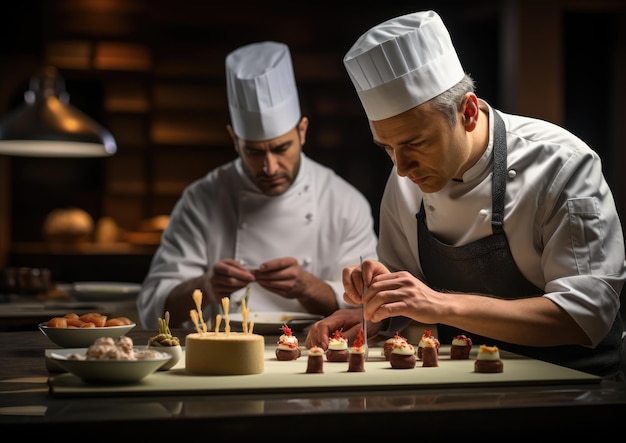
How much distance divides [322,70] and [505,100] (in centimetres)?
177

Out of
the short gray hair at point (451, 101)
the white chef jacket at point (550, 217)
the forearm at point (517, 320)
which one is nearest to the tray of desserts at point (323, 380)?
the forearm at point (517, 320)

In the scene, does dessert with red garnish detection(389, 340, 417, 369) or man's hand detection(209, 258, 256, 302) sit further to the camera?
man's hand detection(209, 258, 256, 302)

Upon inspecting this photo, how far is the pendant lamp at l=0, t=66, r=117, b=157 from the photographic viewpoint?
5027 millimetres

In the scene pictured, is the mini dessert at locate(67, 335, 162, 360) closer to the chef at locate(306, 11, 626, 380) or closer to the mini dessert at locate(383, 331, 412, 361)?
the mini dessert at locate(383, 331, 412, 361)

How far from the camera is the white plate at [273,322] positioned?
254cm

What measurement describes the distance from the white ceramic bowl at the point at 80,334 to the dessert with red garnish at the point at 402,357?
581 millimetres

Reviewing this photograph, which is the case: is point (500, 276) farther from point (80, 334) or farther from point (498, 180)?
point (80, 334)

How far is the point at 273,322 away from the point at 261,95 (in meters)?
1.23

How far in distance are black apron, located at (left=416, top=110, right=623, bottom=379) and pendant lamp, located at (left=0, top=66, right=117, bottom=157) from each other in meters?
3.19

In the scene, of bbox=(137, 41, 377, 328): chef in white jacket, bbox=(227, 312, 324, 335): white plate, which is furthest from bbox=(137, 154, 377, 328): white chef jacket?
bbox=(227, 312, 324, 335): white plate

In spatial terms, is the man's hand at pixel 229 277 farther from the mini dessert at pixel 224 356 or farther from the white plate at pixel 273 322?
the mini dessert at pixel 224 356

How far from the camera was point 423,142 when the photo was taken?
2.13 metres

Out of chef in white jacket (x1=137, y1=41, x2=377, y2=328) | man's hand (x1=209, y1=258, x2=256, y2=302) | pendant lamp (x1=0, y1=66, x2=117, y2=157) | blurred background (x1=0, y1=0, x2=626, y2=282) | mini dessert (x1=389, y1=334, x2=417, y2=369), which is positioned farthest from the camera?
blurred background (x1=0, y1=0, x2=626, y2=282)

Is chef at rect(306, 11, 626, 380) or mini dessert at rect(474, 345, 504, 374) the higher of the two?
chef at rect(306, 11, 626, 380)
